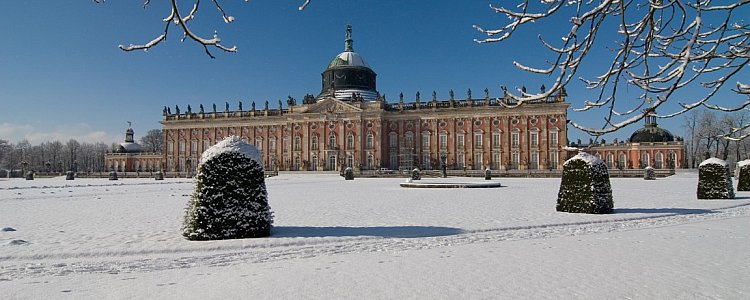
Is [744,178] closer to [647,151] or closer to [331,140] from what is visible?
[647,151]

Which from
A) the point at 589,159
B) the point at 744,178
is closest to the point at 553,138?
the point at 744,178

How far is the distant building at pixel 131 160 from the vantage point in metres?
60.4

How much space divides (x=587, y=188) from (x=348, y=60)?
1836 inches

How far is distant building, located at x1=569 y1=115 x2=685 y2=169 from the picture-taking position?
4469 centimetres

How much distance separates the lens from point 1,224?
9.13m

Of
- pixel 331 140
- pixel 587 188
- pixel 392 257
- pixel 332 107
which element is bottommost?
pixel 392 257

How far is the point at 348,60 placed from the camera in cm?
5506

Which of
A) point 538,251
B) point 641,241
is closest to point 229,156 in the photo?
point 538,251

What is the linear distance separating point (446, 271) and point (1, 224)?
8.55 metres

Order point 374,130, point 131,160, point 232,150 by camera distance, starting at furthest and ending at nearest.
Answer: point 131,160 → point 374,130 → point 232,150

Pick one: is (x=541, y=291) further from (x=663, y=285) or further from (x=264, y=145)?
(x=264, y=145)

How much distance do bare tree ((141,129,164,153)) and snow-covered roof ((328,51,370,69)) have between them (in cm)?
4168

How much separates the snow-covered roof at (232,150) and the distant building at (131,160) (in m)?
56.7

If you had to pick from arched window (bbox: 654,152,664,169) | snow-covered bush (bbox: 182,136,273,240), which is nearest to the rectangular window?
arched window (bbox: 654,152,664,169)
